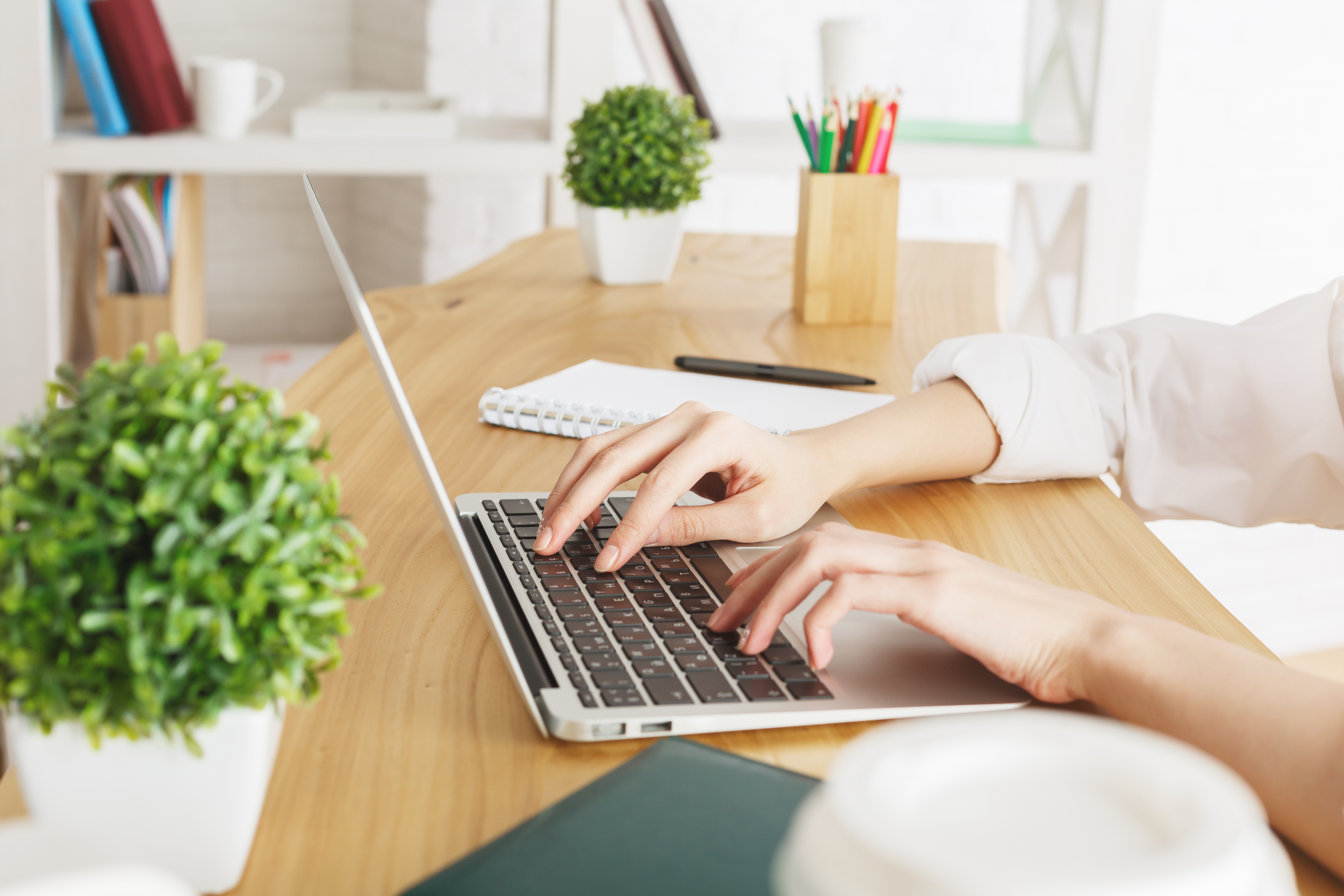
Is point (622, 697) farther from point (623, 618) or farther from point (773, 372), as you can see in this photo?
Result: point (773, 372)

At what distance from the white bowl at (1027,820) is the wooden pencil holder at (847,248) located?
3.25ft

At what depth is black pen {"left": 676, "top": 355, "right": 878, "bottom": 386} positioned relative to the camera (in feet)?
3.39

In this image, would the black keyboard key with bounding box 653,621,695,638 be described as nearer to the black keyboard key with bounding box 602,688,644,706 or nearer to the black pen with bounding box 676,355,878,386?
the black keyboard key with bounding box 602,688,644,706

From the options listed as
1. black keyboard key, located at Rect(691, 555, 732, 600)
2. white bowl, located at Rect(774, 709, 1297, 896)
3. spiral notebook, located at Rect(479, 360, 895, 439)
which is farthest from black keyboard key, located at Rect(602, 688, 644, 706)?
spiral notebook, located at Rect(479, 360, 895, 439)

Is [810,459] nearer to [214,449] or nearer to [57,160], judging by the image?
[214,449]

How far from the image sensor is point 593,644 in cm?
55

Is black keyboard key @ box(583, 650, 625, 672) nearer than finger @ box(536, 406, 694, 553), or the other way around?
black keyboard key @ box(583, 650, 625, 672)

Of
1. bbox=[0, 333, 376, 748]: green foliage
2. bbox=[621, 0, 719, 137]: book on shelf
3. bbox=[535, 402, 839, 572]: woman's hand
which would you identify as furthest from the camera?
bbox=[621, 0, 719, 137]: book on shelf

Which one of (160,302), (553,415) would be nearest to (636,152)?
(553,415)

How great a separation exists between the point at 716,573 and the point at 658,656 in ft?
0.39

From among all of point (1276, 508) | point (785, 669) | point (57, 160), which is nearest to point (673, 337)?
point (1276, 508)

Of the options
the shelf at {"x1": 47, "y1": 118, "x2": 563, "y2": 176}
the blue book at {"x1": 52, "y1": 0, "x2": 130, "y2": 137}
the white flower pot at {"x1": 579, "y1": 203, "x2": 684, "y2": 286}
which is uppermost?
the blue book at {"x1": 52, "y1": 0, "x2": 130, "y2": 137}

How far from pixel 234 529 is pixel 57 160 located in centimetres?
167

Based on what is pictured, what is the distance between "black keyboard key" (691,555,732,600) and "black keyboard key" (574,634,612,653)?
85 millimetres
